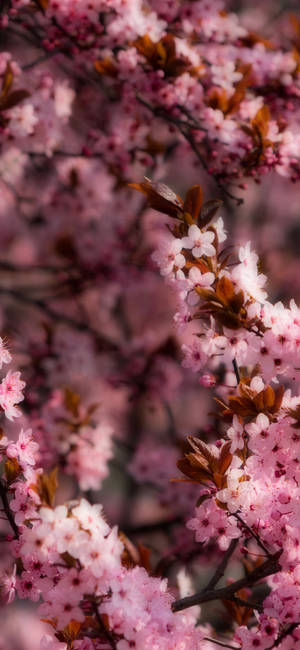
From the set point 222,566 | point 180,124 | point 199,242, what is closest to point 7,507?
point 222,566

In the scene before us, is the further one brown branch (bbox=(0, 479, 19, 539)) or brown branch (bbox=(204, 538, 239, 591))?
brown branch (bbox=(204, 538, 239, 591))

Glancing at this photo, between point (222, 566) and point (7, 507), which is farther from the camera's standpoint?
point (222, 566)

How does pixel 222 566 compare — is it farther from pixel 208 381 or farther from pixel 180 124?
pixel 180 124

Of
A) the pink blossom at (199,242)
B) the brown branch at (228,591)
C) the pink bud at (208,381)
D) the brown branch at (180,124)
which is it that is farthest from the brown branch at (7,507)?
the brown branch at (180,124)

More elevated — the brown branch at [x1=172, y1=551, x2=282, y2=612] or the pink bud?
the pink bud

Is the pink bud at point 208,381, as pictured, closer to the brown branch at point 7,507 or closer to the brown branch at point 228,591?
the brown branch at point 228,591

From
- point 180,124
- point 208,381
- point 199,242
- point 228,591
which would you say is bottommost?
point 228,591

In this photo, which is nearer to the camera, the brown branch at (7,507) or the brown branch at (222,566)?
the brown branch at (7,507)

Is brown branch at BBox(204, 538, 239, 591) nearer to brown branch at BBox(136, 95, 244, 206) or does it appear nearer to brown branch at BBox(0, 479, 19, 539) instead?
brown branch at BBox(0, 479, 19, 539)

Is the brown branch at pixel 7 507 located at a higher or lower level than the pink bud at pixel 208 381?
lower

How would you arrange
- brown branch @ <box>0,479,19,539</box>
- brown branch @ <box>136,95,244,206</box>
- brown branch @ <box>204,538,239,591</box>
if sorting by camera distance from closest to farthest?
brown branch @ <box>0,479,19,539</box> → brown branch @ <box>204,538,239,591</box> → brown branch @ <box>136,95,244,206</box>

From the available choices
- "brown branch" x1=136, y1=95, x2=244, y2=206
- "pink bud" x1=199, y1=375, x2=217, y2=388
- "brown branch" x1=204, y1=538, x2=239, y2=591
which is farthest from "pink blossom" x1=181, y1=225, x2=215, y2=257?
"brown branch" x1=204, y1=538, x2=239, y2=591

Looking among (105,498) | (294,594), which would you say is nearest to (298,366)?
(294,594)
